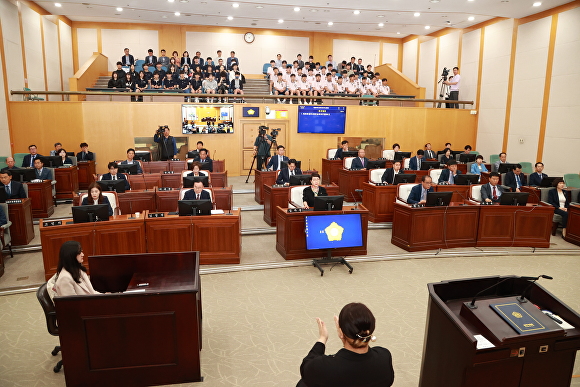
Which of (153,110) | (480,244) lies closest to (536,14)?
(480,244)

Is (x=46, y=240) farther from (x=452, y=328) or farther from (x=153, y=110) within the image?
(x=153, y=110)

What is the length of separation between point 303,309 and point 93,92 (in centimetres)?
1190

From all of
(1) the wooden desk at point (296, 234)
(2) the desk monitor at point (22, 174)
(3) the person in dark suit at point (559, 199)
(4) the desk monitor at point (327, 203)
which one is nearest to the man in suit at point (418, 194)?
(1) the wooden desk at point (296, 234)

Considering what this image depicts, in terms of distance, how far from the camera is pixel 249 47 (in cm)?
2012

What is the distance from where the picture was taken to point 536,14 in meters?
13.8

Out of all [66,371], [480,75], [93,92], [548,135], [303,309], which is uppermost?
[480,75]

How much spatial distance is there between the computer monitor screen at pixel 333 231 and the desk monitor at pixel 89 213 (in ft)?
10.4

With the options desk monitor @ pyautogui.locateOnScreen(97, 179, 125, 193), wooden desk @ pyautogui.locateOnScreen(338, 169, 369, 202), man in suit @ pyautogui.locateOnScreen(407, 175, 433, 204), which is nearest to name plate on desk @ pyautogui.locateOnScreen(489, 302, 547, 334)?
man in suit @ pyautogui.locateOnScreen(407, 175, 433, 204)

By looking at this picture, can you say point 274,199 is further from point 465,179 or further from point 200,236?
point 465,179

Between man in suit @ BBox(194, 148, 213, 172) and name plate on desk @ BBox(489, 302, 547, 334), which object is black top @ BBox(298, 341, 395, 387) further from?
man in suit @ BBox(194, 148, 213, 172)

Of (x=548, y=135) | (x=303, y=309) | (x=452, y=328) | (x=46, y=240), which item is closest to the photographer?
(x=452, y=328)

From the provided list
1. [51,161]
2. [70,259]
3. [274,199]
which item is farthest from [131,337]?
[51,161]

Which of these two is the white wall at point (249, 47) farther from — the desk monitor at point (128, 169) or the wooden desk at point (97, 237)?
the wooden desk at point (97, 237)

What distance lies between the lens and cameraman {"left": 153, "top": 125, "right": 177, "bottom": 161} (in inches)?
505
